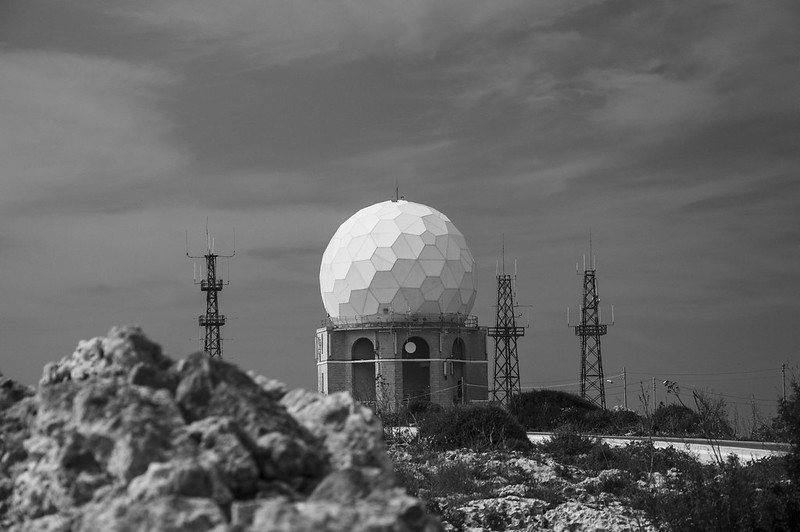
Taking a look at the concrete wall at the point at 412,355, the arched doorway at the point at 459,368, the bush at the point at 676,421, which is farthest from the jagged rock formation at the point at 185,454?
the arched doorway at the point at 459,368

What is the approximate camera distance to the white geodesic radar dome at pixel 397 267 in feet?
181

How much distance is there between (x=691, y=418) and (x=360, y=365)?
28014 mm

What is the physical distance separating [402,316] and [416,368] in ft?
10.9

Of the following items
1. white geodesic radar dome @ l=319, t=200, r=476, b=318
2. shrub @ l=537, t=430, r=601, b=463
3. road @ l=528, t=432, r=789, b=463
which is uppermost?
white geodesic radar dome @ l=319, t=200, r=476, b=318

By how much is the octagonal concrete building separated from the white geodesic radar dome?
0.19 feet

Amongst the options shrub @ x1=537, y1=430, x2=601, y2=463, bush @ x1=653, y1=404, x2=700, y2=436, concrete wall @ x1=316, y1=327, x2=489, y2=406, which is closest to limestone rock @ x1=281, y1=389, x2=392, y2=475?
shrub @ x1=537, y1=430, x2=601, y2=463

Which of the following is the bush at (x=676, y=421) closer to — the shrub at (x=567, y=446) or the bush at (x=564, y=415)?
the bush at (x=564, y=415)

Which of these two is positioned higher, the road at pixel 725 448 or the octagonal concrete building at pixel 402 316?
the octagonal concrete building at pixel 402 316

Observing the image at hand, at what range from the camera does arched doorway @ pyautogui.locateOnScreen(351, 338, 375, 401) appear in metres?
55.8

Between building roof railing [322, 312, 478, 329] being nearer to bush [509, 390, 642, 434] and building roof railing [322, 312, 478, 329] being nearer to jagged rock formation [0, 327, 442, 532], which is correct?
bush [509, 390, 642, 434]

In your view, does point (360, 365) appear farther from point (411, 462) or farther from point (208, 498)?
point (208, 498)

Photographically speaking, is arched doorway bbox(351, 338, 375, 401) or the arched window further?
the arched window

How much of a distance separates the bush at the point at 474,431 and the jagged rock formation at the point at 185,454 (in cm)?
1493

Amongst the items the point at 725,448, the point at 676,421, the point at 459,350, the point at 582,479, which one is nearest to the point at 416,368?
the point at 459,350
